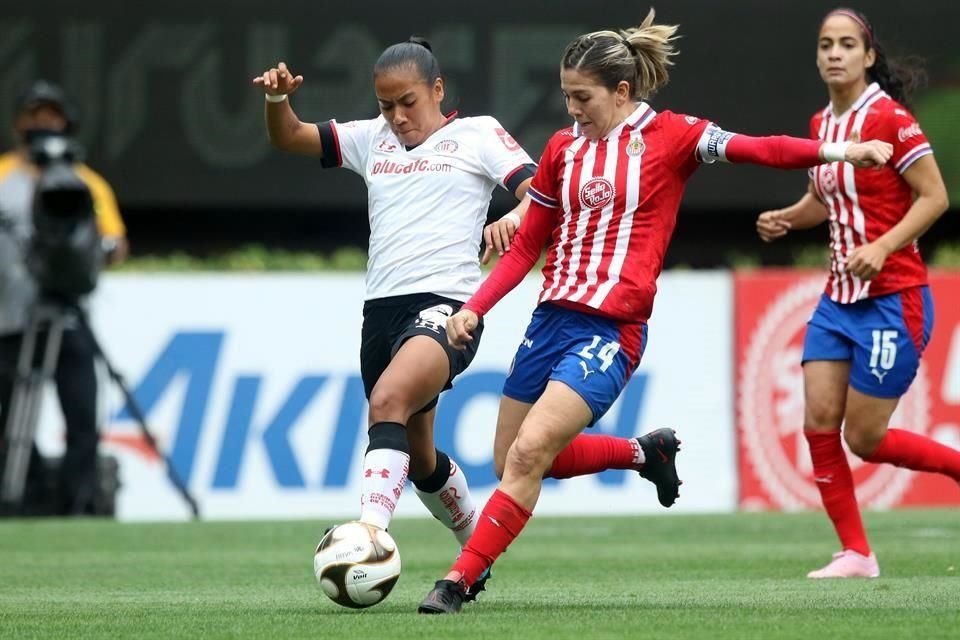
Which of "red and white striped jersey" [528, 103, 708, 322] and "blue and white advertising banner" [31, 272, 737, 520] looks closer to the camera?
"red and white striped jersey" [528, 103, 708, 322]

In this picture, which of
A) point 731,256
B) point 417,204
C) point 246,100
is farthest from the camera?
point 731,256

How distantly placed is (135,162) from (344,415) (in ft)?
7.14

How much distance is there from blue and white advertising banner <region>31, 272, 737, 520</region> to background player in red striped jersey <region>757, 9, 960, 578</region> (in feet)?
16.6

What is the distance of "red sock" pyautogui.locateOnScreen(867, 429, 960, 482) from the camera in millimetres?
7457

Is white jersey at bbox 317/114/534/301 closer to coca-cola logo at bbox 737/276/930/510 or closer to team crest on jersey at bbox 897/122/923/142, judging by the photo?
team crest on jersey at bbox 897/122/923/142

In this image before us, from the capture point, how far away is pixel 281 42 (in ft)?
41.3

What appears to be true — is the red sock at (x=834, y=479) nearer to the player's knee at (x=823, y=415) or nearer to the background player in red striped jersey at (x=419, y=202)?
the player's knee at (x=823, y=415)

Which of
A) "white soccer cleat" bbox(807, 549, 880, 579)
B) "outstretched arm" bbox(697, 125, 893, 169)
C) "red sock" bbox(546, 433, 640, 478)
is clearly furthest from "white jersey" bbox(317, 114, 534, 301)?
"white soccer cleat" bbox(807, 549, 880, 579)

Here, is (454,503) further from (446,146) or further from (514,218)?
(446,146)

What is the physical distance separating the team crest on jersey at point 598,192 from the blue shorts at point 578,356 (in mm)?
354

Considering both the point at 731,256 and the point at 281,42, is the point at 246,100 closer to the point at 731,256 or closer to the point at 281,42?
the point at 281,42

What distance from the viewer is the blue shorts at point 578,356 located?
5.89m

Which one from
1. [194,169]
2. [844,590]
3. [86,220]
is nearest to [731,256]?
[194,169]

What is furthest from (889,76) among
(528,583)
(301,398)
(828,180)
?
(301,398)
